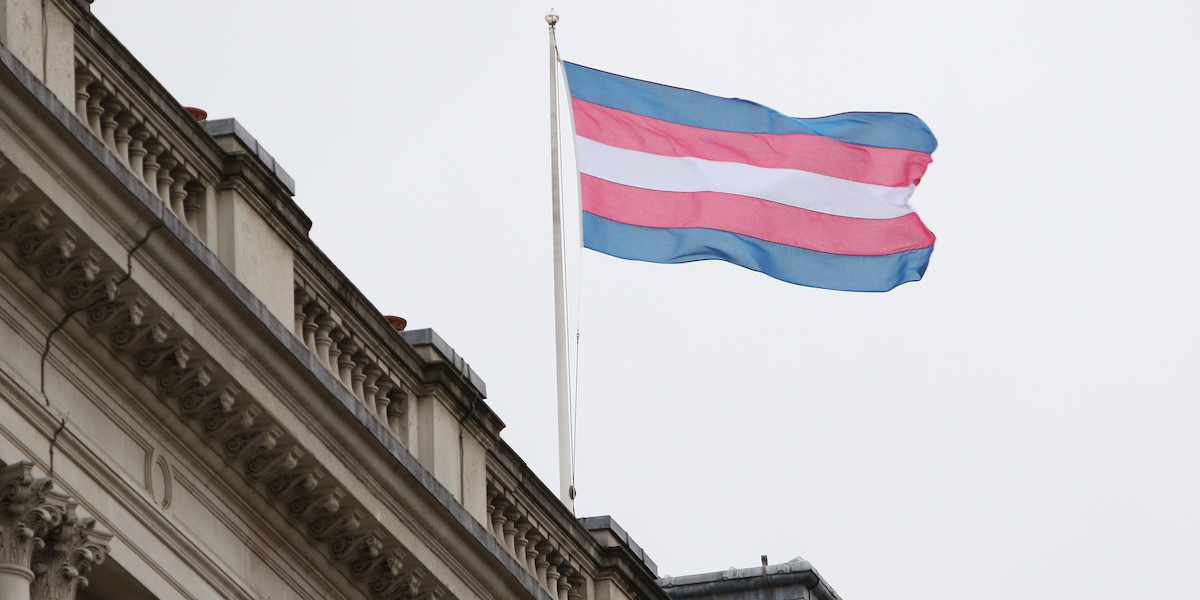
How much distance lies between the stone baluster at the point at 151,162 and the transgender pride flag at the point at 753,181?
1108 centimetres

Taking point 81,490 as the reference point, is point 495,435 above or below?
above

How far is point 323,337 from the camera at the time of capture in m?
17.8

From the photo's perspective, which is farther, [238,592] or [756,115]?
[756,115]

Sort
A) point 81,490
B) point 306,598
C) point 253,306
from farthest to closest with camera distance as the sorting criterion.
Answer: point 306,598, point 253,306, point 81,490

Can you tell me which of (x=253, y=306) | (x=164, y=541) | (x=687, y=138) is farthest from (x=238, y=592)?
(x=687, y=138)

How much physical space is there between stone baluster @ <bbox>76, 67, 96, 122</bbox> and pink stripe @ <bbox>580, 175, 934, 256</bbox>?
11554 mm

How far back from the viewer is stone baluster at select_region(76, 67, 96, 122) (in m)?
15.6

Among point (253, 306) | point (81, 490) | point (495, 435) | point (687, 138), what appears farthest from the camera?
point (687, 138)

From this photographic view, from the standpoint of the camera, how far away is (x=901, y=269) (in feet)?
92.6

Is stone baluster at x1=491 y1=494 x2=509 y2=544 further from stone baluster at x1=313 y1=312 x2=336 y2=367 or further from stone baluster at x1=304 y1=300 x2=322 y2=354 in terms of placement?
stone baluster at x1=304 y1=300 x2=322 y2=354

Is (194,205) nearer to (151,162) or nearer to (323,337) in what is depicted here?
(151,162)

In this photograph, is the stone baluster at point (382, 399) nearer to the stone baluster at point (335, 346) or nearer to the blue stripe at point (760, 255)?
the stone baluster at point (335, 346)

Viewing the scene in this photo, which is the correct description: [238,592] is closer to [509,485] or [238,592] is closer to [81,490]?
[81,490]

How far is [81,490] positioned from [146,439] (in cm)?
87
